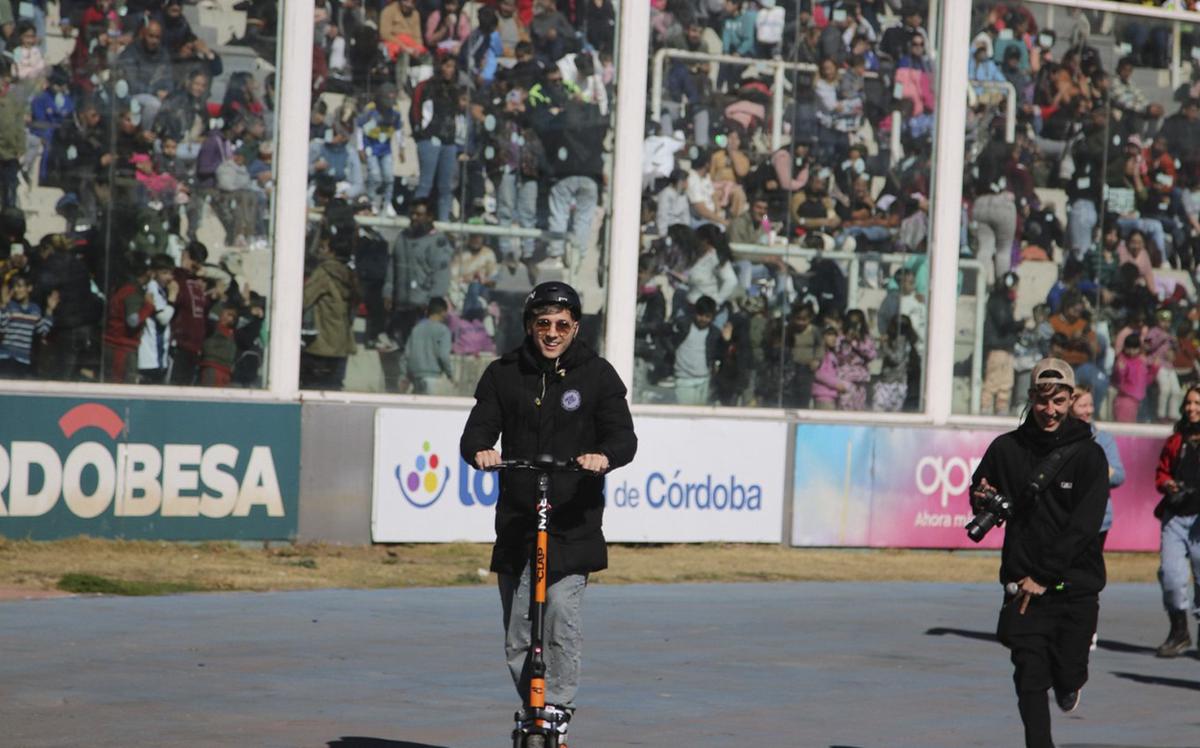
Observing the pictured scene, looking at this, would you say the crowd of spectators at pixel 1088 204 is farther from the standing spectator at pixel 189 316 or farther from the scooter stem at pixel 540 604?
the scooter stem at pixel 540 604

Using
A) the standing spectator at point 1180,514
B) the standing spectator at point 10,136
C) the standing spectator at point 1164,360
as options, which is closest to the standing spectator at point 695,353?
the standing spectator at point 1164,360

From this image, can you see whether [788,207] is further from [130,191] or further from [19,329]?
[19,329]

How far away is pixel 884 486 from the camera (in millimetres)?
21922

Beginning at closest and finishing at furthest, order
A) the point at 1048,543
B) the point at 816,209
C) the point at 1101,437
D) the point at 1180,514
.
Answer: the point at 1048,543, the point at 1101,437, the point at 1180,514, the point at 816,209

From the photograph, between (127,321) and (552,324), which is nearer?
(552,324)

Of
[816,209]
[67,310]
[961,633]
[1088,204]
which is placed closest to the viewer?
[961,633]

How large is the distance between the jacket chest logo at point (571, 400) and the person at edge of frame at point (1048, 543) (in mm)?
1703

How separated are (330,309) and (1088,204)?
9489 mm

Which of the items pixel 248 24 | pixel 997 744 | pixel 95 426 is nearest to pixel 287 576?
pixel 95 426

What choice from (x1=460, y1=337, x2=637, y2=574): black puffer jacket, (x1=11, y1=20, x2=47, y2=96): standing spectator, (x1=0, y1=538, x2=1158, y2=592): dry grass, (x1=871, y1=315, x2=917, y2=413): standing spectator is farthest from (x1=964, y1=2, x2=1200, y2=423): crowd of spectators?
(x1=460, y1=337, x2=637, y2=574): black puffer jacket

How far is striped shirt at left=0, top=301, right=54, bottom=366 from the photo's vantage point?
17.9 metres

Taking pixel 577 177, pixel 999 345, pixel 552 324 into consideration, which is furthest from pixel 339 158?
pixel 552 324

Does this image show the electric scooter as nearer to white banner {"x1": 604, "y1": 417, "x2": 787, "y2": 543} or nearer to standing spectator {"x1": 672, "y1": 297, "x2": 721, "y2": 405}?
white banner {"x1": 604, "y1": 417, "x2": 787, "y2": 543}

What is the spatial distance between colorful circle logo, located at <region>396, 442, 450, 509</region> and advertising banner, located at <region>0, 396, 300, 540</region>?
1086mm
